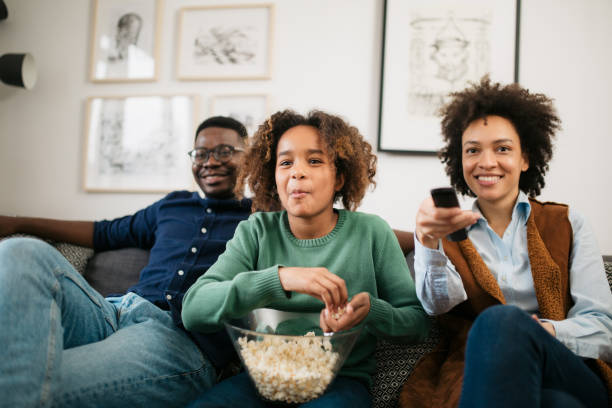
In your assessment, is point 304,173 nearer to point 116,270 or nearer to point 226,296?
point 226,296

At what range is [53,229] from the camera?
1.72 metres

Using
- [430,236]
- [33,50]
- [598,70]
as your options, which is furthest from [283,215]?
[33,50]

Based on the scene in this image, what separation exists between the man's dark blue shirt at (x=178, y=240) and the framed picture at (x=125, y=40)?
2.72 feet

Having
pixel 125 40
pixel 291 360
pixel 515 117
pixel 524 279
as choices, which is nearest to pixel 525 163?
pixel 515 117

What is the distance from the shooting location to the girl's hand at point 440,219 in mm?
818

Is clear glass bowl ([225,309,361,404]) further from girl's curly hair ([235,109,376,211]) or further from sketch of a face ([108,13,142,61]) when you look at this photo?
sketch of a face ([108,13,142,61])

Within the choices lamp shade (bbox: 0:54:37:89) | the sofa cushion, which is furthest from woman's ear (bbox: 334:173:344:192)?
lamp shade (bbox: 0:54:37:89)

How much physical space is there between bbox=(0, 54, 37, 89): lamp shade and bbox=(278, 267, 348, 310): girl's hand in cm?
186

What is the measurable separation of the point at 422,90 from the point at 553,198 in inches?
28.8

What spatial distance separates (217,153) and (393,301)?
833mm

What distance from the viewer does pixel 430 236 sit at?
2.89 feet

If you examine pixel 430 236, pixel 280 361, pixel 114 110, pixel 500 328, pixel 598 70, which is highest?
pixel 598 70

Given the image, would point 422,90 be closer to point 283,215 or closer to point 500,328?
point 283,215

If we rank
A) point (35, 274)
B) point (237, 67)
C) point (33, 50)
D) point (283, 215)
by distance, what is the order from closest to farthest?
point (35, 274)
point (283, 215)
point (237, 67)
point (33, 50)
